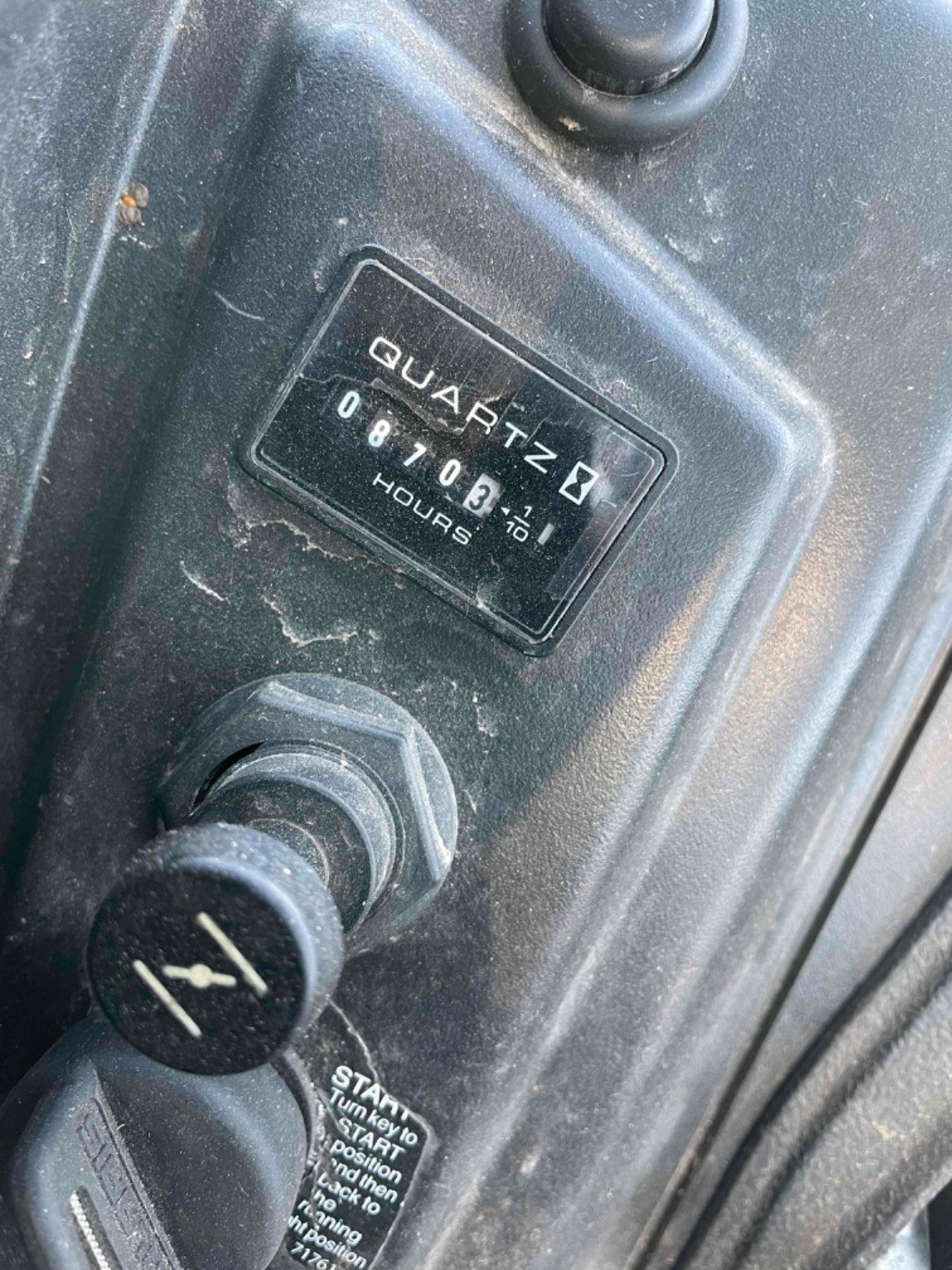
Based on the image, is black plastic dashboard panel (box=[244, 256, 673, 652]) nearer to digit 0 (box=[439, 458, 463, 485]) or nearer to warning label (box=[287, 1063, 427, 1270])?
digit 0 (box=[439, 458, 463, 485])

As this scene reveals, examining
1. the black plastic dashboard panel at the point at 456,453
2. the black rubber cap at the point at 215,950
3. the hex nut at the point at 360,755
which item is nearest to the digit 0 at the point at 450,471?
the black plastic dashboard panel at the point at 456,453

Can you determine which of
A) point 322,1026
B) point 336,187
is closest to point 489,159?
point 336,187

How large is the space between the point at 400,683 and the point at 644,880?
0.61 ft

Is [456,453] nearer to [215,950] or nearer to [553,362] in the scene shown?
[553,362]

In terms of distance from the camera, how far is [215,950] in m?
0.39

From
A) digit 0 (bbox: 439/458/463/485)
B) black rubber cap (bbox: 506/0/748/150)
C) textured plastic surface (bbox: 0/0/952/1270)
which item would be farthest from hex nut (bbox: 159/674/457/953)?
black rubber cap (bbox: 506/0/748/150)

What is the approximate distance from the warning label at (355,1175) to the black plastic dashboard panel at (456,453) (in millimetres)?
274

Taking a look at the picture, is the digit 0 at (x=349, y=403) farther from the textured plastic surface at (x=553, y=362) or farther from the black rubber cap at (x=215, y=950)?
the black rubber cap at (x=215, y=950)

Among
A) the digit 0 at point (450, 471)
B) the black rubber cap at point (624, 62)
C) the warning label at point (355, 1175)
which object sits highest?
the black rubber cap at point (624, 62)

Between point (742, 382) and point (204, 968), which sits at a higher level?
point (742, 382)

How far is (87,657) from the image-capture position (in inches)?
23.3

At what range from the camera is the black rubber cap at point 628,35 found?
542 millimetres

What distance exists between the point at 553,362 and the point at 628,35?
0.16 m

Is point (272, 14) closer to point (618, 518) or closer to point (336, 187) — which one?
point (336, 187)
